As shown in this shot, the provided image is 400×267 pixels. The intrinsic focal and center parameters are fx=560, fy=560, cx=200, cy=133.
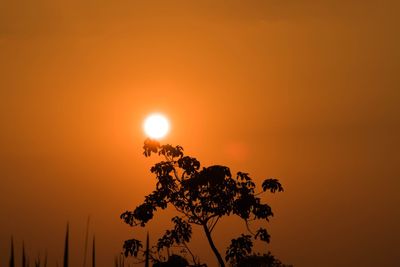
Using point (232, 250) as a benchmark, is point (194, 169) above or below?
above

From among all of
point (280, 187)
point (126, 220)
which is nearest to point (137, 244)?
point (126, 220)

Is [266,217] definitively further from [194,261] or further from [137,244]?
[137,244]

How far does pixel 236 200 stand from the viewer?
14844mm

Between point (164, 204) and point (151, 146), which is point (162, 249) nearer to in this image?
point (164, 204)

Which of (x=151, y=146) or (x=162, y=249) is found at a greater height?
(x=151, y=146)

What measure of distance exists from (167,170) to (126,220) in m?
1.74

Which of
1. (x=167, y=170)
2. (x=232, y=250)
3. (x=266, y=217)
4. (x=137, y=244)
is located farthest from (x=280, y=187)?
(x=137, y=244)

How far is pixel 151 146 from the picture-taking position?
15406 mm

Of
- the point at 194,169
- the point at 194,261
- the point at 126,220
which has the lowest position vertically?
the point at 194,261

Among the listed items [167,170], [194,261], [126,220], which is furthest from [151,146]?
[194,261]

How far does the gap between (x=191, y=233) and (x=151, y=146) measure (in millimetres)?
2620

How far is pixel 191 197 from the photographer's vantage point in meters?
14.9

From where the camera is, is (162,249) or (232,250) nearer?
(232,250)

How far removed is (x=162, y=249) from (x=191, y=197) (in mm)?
1813
